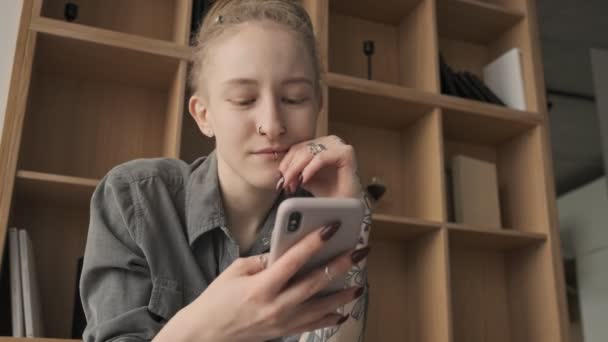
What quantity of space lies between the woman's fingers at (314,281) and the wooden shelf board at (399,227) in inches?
58.2

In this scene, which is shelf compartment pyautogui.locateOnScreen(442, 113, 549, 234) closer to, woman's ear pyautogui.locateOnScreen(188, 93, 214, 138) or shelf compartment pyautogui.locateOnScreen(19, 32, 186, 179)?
shelf compartment pyautogui.locateOnScreen(19, 32, 186, 179)

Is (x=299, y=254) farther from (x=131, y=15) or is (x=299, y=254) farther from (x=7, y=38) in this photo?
(x=131, y=15)

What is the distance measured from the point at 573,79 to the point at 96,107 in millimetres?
3208

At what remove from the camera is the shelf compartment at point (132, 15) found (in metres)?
2.31

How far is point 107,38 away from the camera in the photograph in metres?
2.04

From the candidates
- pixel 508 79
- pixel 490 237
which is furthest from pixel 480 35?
pixel 490 237

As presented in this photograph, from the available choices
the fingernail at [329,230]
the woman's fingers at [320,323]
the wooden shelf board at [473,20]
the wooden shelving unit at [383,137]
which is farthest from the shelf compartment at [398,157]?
the fingernail at [329,230]

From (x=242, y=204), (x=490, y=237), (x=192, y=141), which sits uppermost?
(x=192, y=141)

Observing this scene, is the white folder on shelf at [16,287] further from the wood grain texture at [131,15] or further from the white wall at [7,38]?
the wood grain texture at [131,15]

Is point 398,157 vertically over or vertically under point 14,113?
over

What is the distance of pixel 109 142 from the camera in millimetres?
2266

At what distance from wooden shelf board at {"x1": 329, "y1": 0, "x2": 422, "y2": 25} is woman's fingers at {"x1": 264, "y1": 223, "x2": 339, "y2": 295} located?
2.11 meters

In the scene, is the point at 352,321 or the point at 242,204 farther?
the point at 242,204

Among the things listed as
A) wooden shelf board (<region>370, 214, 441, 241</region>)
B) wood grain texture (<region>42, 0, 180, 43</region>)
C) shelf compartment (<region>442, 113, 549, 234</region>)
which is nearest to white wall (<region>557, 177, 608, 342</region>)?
shelf compartment (<region>442, 113, 549, 234</region>)
